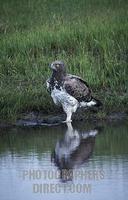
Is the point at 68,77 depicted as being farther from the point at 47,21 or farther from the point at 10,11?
the point at 10,11

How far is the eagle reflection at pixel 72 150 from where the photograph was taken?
14.0 m

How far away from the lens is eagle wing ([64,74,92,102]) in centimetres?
1734

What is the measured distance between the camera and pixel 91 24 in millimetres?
22031

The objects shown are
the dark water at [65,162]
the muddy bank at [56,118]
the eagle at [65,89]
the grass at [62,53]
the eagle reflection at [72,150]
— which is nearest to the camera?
the dark water at [65,162]

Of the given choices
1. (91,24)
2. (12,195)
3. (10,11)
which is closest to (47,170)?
(12,195)

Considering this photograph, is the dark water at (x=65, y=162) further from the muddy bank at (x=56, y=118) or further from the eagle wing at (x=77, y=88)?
the eagle wing at (x=77, y=88)

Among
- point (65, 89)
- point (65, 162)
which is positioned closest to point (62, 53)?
point (65, 89)

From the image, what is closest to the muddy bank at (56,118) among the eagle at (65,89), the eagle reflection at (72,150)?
the eagle at (65,89)

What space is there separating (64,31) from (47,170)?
26.3ft

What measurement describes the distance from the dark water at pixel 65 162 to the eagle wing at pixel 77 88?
0.55 m

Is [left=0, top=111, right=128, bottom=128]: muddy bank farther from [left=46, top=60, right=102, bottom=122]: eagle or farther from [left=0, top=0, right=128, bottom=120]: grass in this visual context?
[left=46, top=60, right=102, bottom=122]: eagle

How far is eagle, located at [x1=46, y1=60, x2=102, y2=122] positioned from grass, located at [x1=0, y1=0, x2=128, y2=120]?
62 cm

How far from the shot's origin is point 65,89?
17328 millimetres

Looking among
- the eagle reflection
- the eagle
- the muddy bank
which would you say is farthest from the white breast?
the eagle reflection
